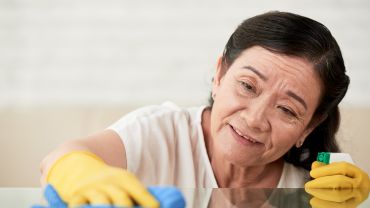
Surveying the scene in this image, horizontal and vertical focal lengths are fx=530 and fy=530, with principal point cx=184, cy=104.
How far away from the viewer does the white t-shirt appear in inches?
50.8

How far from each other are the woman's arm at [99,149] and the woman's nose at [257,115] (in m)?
0.30

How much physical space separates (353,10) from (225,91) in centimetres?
120

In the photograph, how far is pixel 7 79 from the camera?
2.22 metres

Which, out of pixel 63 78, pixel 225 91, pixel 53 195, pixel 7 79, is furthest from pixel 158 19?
pixel 53 195

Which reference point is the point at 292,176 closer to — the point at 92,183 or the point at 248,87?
the point at 248,87

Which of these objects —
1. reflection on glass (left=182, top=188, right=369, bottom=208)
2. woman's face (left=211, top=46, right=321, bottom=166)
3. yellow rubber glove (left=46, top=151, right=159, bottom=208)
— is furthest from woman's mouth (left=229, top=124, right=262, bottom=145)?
yellow rubber glove (left=46, top=151, right=159, bottom=208)

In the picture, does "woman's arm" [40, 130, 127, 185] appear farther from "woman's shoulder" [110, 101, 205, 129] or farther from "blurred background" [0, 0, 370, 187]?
"blurred background" [0, 0, 370, 187]

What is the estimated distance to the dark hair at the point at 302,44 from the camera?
4.22ft

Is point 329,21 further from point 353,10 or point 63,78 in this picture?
point 63,78

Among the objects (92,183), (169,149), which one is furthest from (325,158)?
(92,183)

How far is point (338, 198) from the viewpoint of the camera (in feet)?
3.11

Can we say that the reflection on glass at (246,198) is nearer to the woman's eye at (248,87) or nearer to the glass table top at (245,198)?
the glass table top at (245,198)

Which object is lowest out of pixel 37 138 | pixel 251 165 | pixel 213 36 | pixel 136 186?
pixel 37 138

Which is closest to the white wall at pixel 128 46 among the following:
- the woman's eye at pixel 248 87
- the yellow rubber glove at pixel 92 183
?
the woman's eye at pixel 248 87
